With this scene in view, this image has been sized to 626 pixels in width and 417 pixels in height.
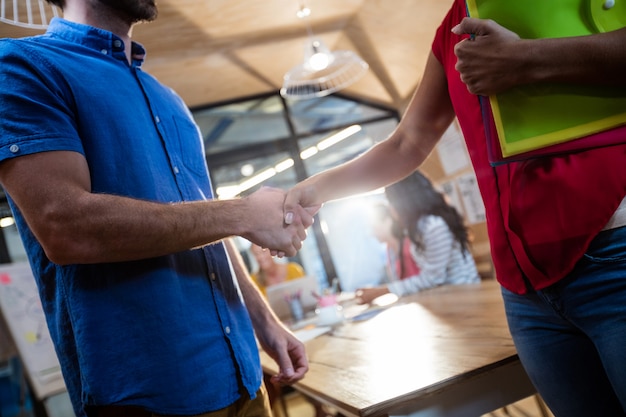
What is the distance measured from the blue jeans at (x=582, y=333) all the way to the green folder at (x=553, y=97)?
6.7 inches

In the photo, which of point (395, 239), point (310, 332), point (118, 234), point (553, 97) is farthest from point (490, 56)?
point (395, 239)

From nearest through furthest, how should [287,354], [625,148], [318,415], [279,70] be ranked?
[625,148] → [287,354] → [318,415] → [279,70]

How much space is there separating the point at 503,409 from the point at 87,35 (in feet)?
9.22

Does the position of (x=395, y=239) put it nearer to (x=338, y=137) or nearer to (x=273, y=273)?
(x=273, y=273)

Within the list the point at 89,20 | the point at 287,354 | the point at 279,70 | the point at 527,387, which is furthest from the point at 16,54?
the point at 279,70

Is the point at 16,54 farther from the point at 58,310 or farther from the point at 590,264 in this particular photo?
the point at 590,264

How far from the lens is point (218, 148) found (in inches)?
228

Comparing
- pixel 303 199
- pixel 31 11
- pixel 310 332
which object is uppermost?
pixel 31 11

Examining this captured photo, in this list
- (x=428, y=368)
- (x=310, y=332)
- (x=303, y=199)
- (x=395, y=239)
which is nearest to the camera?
(x=428, y=368)

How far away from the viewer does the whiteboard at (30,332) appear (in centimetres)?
293

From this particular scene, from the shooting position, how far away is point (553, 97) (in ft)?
2.45

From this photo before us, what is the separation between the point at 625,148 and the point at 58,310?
105 cm

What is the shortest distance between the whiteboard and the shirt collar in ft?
8.00

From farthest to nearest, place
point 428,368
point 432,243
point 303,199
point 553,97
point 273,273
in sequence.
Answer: point 273,273
point 432,243
point 303,199
point 428,368
point 553,97
